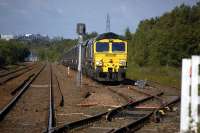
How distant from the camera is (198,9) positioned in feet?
264

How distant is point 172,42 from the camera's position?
62.4 metres

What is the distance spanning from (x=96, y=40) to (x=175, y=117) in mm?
16883

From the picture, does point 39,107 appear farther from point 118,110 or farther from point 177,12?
point 177,12

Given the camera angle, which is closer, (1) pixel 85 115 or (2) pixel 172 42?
(1) pixel 85 115

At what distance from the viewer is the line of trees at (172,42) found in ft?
205

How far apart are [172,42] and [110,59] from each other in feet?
108

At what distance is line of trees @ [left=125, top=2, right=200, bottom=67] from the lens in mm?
62562

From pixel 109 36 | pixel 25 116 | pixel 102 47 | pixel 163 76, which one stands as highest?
pixel 109 36

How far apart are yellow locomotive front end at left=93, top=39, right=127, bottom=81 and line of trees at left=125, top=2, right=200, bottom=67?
2839 cm

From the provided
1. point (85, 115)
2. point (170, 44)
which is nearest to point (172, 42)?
point (170, 44)

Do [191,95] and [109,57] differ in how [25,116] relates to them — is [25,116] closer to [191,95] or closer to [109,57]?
[191,95]

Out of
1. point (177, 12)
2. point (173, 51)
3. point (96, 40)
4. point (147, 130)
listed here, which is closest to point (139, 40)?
point (177, 12)

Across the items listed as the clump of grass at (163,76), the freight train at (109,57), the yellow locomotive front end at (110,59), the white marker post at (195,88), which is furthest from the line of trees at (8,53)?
the white marker post at (195,88)

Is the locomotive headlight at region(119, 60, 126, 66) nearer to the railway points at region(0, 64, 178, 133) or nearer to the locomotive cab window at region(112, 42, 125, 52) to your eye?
the locomotive cab window at region(112, 42, 125, 52)
